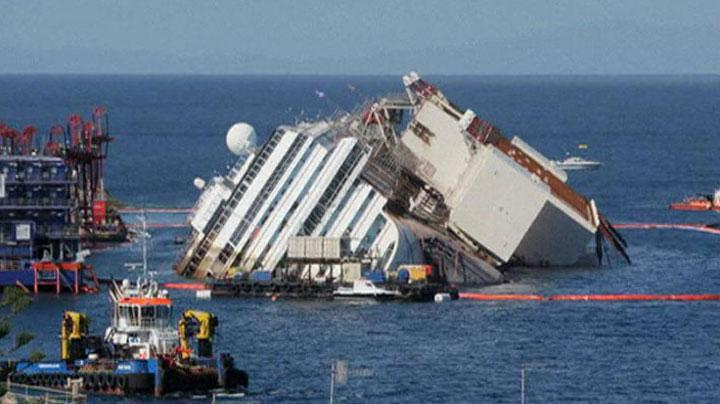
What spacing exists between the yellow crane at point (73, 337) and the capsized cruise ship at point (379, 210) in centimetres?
3164

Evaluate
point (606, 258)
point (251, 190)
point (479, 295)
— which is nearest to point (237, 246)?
point (251, 190)

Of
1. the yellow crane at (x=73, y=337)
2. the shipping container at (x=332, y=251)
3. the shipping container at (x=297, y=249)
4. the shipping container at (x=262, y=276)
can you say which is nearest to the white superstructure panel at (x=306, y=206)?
the shipping container at (x=297, y=249)

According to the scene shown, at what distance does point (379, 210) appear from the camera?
119375 millimetres

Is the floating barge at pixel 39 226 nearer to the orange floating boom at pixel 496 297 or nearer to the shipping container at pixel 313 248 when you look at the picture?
the shipping container at pixel 313 248

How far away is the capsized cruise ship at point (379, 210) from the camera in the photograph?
389ft

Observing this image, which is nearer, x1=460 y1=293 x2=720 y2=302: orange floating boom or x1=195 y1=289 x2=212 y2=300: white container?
x1=195 y1=289 x2=212 y2=300: white container

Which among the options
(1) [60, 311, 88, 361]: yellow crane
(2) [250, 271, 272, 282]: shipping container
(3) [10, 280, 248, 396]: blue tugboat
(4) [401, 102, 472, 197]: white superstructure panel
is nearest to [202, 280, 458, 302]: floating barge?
(2) [250, 271, 272, 282]: shipping container

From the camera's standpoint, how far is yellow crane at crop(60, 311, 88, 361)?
277 ft

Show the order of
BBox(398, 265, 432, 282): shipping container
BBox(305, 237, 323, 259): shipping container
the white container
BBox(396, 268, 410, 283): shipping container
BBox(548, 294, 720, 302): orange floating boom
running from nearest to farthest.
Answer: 1. the white container
2. BBox(548, 294, 720, 302): orange floating boom
3. BBox(396, 268, 410, 283): shipping container
4. BBox(398, 265, 432, 282): shipping container
5. BBox(305, 237, 323, 259): shipping container

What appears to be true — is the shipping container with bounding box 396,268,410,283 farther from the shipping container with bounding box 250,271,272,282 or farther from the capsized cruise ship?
the shipping container with bounding box 250,271,272,282

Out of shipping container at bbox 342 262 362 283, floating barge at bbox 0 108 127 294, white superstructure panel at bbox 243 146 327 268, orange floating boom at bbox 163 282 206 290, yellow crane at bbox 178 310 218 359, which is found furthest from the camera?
Answer: white superstructure panel at bbox 243 146 327 268

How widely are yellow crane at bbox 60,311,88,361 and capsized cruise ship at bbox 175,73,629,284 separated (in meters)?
31.6

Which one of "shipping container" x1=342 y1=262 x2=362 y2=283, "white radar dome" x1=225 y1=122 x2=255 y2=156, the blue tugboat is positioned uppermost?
"white radar dome" x1=225 y1=122 x2=255 y2=156

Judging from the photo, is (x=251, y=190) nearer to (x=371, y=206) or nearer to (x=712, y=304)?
(x=371, y=206)
